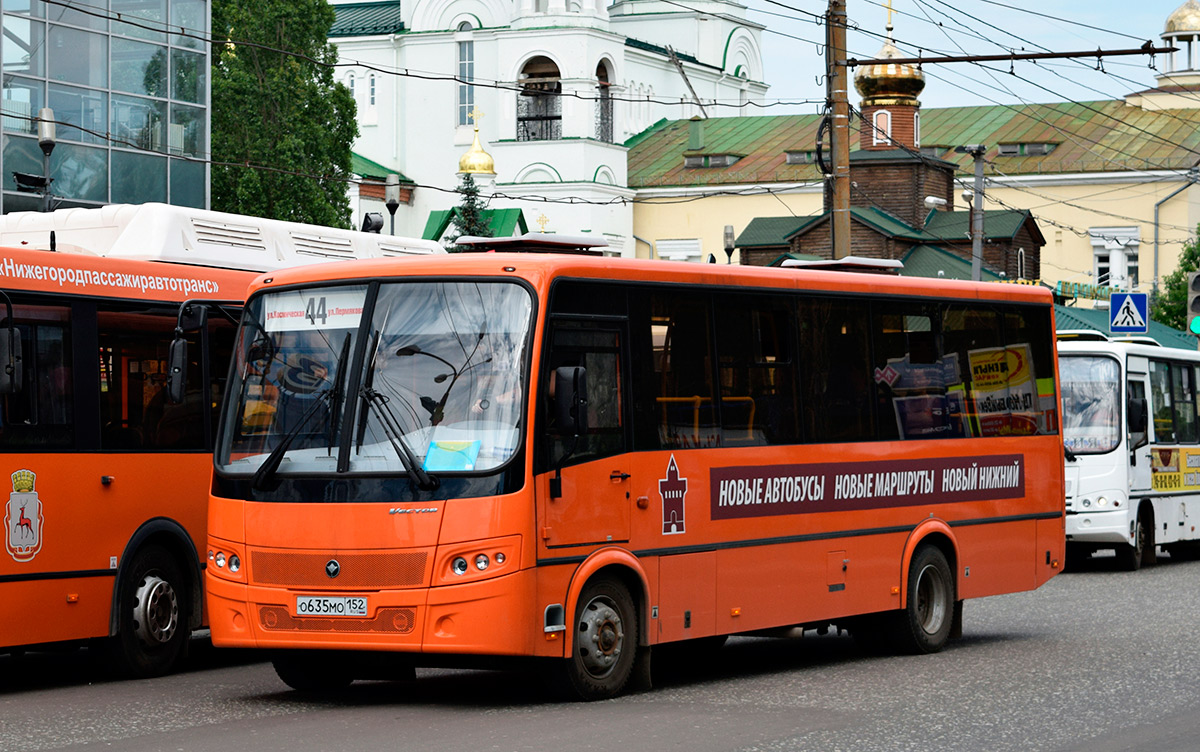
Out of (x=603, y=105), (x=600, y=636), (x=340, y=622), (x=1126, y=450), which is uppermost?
(x=603, y=105)

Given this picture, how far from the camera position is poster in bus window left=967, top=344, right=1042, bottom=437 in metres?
15.8

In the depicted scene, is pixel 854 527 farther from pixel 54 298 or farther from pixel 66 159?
pixel 66 159

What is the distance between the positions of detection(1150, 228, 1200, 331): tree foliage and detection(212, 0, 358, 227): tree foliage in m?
35.6

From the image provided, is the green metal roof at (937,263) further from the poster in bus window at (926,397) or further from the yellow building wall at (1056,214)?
the poster in bus window at (926,397)

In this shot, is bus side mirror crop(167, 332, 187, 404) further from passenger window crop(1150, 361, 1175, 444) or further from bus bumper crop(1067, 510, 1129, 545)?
passenger window crop(1150, 361, 1175, 444)

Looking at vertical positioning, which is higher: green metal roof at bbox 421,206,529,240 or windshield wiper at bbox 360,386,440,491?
green metal roof at bbox 421,206,529,240

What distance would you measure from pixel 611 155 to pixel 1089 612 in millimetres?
74612

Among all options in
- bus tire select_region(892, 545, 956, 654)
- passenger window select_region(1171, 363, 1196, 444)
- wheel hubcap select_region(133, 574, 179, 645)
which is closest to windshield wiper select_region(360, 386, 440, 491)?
wheel hubcap select_region(133, 574, 179, 645)

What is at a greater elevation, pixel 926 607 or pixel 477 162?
pixel 477 162

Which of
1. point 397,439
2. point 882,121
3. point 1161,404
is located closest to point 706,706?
point 397,439

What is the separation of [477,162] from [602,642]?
7721 centimetres

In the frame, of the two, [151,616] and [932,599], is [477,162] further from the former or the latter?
[151,616]

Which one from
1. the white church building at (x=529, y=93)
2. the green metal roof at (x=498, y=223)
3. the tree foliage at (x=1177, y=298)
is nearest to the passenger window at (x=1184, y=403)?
the tree foliage at (x=1177, y=298)

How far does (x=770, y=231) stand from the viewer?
8250 cm
